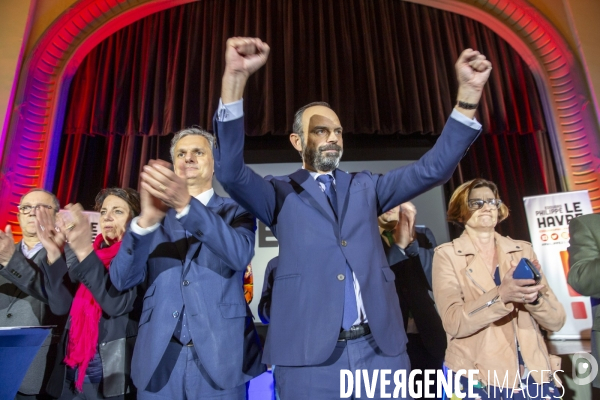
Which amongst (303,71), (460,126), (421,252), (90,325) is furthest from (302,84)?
(460,126)

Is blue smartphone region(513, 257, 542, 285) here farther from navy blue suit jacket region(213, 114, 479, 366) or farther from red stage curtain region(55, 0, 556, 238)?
red stage curtain region(55, 0, 556, 238)

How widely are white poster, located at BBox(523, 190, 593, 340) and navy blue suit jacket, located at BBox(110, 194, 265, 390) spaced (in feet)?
13.1

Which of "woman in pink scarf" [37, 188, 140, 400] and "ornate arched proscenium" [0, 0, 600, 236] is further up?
"ornate arched proscenium" [0, 0, 600, 236]

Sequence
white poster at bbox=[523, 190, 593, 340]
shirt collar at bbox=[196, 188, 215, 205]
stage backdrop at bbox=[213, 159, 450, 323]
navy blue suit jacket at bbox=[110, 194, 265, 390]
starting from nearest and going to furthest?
navy blue suit jacket at bbox=[110, 194, 265, 390], shirt collar at bbox=[196, 188, 215, 205], white poster at bbox=[523, 190, 593, 340], stage backdrop at bbox=[213, 159, 450, 323]

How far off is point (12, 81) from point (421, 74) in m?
4.60

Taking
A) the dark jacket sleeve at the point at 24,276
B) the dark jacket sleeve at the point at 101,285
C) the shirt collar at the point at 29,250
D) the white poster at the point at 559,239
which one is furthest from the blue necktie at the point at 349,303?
the white poster at the point at 559,239

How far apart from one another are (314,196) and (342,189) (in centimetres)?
11

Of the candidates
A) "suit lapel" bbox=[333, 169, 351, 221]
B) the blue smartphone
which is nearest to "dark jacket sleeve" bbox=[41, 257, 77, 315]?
"suit lapel" bbox=[333, 169, 351, 221]

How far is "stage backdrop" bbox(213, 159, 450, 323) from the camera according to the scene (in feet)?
15.4

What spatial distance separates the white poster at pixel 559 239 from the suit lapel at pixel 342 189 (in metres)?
3.84

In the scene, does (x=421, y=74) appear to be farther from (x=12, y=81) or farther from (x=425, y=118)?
(x=12, y=81)

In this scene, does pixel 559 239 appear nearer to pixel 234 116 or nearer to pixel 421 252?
pixel 421 252

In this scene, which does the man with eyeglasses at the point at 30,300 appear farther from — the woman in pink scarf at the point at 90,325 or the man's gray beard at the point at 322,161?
the man's gray beard at the point at 322,161

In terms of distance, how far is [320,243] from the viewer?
4.43ft
